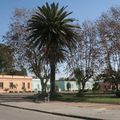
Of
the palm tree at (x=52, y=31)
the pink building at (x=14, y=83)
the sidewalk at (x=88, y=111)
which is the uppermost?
the palm tree at (x=52, y=31)

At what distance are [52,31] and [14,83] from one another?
56.7 metres

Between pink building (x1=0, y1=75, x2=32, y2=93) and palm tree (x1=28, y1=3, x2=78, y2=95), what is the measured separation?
5017cm

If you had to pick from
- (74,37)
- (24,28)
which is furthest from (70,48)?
(24,28)

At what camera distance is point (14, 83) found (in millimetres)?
103500

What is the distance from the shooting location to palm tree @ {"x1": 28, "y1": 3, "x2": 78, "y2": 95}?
49281mm

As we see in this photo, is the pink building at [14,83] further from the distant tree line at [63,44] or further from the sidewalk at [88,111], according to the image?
the sidewalk at [88,111]

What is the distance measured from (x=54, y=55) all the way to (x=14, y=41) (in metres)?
8.36

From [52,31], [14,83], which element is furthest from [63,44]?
[14,83]

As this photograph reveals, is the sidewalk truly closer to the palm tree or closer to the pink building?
the palm tree

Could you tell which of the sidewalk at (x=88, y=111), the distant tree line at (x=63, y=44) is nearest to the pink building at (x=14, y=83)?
the distant tree line at (x=63, y=44)

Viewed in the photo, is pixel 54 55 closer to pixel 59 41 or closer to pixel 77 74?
pixel 59 41

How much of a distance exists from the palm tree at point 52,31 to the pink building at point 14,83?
50168 millimetres

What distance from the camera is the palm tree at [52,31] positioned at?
49281mm

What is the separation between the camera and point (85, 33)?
56875 millimetres
